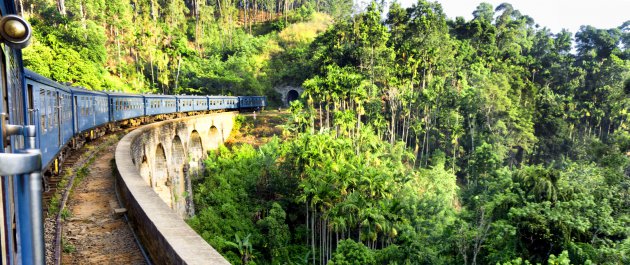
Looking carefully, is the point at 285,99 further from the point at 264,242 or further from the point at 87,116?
the point at 87,116

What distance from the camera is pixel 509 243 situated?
13828 mm

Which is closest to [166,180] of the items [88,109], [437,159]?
[88,109]

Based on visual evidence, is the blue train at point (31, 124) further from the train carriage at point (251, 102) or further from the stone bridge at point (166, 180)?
the train carriage at point (251, 102)

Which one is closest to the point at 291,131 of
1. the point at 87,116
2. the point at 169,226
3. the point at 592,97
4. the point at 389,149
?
the point at 389,149

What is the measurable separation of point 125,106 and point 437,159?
98.4 ft

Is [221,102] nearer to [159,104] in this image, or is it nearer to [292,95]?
[159,104]

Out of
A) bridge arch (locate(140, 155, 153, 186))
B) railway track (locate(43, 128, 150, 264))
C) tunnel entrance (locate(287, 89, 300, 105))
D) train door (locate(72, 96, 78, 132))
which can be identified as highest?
tunnel entrance (locate(287, 89, 300, 105))

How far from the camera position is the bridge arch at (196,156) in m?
28.7

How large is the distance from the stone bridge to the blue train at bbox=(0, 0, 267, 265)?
148 centimetres

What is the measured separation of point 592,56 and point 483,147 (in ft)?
92.7

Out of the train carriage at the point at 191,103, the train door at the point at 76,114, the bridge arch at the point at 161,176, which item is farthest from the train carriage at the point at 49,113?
the train carriage at the point at 191,103

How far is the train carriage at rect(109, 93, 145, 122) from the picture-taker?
1777 cm

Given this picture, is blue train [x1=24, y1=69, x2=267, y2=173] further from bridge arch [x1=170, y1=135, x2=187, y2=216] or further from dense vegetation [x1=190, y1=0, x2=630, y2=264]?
dense vegetation [x1=190, y1=0, x2=630, y2=264]

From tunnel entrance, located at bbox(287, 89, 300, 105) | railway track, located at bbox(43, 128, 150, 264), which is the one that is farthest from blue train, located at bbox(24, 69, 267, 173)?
tunnel entrance, located at bbox(287, 89, 300, 105)
